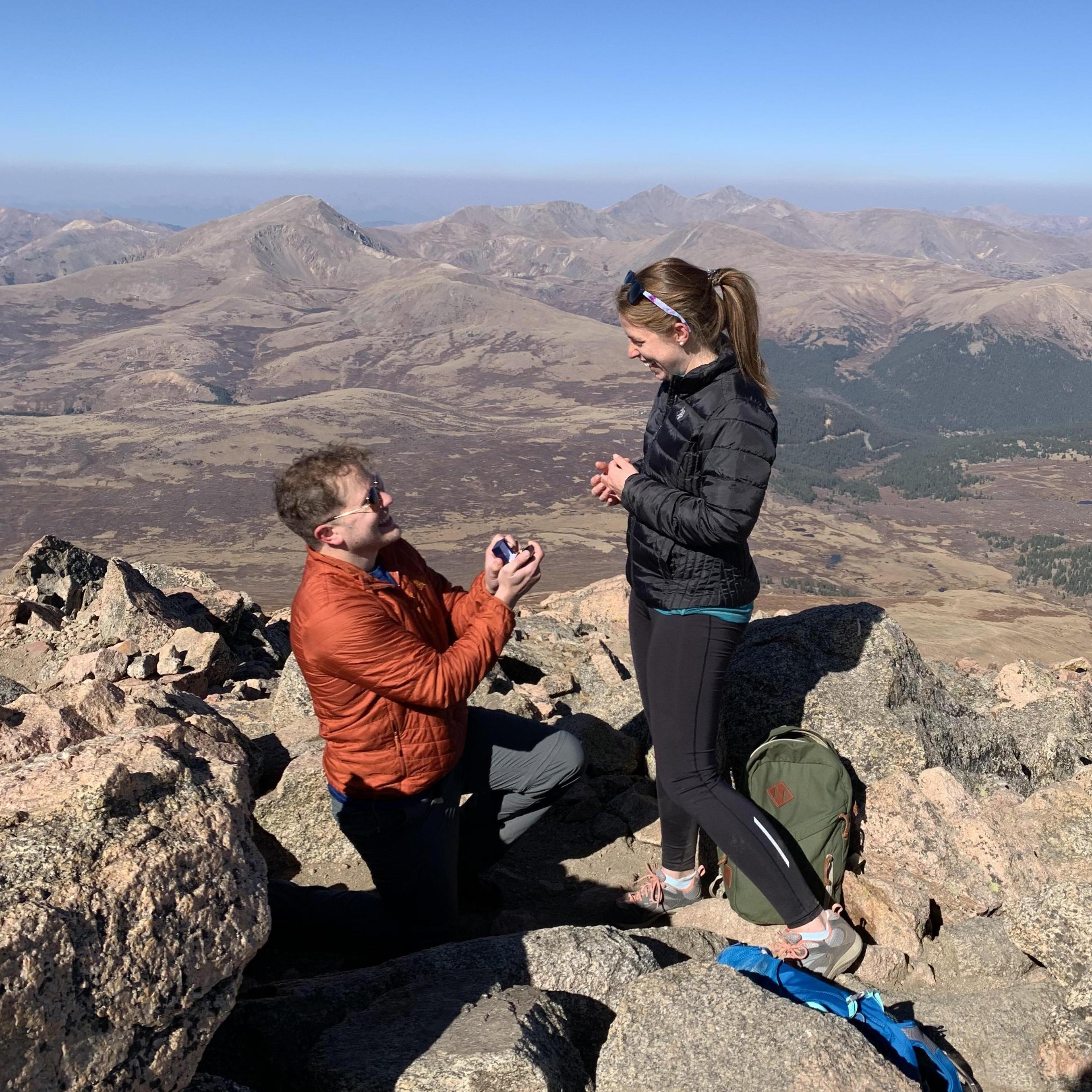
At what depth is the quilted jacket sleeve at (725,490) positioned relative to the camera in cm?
419

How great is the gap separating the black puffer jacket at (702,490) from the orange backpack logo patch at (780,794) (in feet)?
4.11

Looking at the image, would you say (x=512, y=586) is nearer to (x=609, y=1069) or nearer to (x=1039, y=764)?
(x=609, y=1069)

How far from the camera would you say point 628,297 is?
180 inches

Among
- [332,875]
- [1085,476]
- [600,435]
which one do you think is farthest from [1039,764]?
[1085,476]

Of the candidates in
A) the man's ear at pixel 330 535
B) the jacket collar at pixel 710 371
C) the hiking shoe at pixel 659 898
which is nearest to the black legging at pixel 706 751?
the hiking shoe at pixel 659 898

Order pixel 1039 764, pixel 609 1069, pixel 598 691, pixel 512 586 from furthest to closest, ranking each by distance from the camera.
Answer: pixel 598 691 → pixel 1039 764 → pixel 512 586 → pixel 609 1069

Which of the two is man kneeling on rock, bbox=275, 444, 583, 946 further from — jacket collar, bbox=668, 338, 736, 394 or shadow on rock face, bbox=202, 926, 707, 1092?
jacket collar, bbox=668, 338, 736, 394

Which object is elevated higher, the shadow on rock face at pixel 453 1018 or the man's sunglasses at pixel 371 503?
the man's sunglasses at pixel 371 503

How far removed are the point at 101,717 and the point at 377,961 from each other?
7.49ft

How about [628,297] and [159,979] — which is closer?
[159,979]

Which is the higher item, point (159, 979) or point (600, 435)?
point (159, 979)

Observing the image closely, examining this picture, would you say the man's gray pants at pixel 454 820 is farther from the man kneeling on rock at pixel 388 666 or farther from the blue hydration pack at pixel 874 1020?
the blue hydration pack at pixel 874 1020

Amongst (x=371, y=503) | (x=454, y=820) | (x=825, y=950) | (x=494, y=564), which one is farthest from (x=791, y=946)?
(x=371, y=503)

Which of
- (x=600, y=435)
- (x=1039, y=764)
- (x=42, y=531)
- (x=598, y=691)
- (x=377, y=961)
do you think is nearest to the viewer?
Answer: (x=377, y=961)
